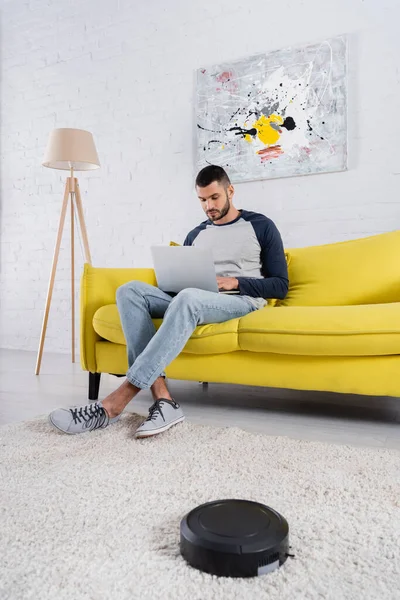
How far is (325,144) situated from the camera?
10.6ft

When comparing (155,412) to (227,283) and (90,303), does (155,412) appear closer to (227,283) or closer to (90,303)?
(227,283)

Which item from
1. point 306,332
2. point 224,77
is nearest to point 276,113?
point 224,77

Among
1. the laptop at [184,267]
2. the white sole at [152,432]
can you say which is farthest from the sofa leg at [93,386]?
the white sole at [152,432]

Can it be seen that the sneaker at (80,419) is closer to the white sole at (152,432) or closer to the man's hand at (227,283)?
the white sole at (152,432)

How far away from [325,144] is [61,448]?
2.40 metres

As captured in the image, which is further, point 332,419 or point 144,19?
point 144,19

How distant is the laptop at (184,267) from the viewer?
2.12m

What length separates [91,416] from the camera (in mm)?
1875

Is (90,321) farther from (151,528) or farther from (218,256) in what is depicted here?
(151,528)

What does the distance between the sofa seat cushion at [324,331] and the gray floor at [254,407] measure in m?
0.28

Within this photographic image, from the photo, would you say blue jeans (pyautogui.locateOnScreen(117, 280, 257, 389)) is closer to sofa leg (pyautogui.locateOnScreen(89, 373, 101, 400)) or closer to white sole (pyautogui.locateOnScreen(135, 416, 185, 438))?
white sole (pyautogui.locateOnScreen(135, 416, 185, 438))

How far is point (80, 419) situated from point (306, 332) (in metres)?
0.88

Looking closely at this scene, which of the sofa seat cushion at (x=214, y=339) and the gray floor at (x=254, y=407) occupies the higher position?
the sofa seat cushion at (x=214, y=339)

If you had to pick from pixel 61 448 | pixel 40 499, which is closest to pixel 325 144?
pixel 61 448
